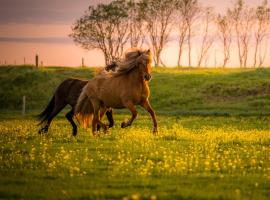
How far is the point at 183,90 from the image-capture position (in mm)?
61031

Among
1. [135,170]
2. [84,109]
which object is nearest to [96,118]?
[84,109]

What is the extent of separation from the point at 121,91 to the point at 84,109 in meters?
2.39

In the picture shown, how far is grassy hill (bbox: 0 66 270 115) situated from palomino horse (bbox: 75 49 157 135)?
21570 mm

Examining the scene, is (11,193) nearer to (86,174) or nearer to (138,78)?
(86,174)

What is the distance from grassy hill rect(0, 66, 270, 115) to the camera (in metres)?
50.1

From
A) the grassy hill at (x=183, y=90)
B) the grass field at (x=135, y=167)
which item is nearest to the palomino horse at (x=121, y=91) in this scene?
the grass field at (x=135, y=167)

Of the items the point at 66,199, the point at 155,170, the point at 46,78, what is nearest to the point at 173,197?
the point at 66,199

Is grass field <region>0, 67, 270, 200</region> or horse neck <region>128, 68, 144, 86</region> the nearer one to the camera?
grass field <region>0, 67, 270, 200</region>

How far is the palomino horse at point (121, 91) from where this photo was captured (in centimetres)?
2077

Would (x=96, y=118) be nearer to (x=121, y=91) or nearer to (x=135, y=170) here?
(x=121, y=91)

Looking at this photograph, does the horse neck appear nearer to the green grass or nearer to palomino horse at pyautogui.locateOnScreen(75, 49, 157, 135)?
palomino horse at pyautogui.locateOnScreen(75, 49, 157, 135)

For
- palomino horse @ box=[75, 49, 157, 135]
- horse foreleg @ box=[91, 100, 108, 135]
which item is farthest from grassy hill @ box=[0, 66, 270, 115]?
horse foreleg @ box=[91, 100, 108, 135]

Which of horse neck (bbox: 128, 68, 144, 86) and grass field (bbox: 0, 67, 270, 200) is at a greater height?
horse neck (bbox: 128, 68, 144, 86)

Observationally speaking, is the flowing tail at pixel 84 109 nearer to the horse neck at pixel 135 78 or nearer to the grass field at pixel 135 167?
the horse neck at pixel 135 78
